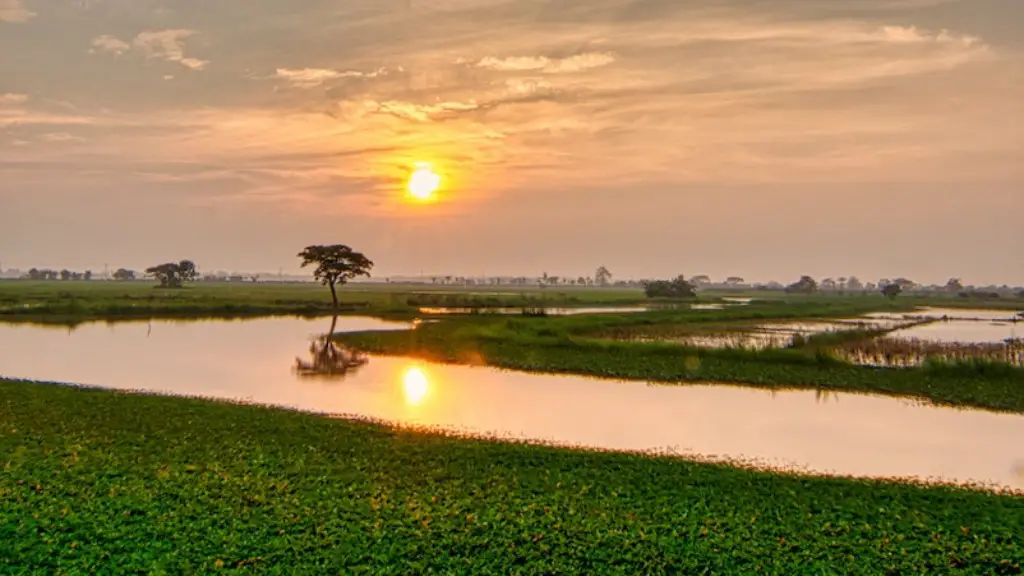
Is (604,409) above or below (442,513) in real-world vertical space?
below

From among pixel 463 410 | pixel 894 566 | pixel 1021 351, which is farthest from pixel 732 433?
pixel 1021 351

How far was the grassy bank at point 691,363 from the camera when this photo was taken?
28.6 metres

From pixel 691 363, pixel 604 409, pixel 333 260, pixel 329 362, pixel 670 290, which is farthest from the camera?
pixel 670 290

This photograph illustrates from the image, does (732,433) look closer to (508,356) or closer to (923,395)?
(923,395)

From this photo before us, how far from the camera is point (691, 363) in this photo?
3459 cm

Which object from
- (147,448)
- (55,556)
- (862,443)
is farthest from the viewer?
(862,443)

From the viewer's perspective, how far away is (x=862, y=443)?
20.4m

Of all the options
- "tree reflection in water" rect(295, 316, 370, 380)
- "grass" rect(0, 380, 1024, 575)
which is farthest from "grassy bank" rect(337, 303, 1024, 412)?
"grass" rect(0, 380, 1024, 575)

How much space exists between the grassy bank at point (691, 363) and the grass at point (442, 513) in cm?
1594

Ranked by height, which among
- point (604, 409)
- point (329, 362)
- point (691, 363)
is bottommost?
point (604, 409)

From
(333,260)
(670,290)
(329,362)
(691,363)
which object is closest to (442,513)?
(691,363)

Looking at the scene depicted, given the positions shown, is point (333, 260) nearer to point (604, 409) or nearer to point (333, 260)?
point (333, 260)

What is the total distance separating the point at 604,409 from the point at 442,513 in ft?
45.2

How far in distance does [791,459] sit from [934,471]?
3.51 meters
